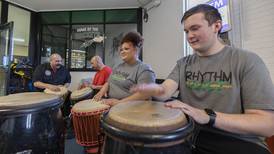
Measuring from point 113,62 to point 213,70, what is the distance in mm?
4608

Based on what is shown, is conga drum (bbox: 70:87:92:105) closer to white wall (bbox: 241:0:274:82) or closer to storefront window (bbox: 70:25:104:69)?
white wall (bbox: 241:0:274:82)

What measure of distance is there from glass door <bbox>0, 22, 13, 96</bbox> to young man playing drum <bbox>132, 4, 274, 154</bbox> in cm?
411

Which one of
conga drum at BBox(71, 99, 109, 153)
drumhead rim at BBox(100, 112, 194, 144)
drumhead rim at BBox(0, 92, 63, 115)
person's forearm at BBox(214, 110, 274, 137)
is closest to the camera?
drumhead rim at BBox(100, 112, 194, 144)

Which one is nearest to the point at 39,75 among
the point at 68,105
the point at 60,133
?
the point at 68,105

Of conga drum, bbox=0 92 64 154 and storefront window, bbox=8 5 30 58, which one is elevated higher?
storefront window, bbox=8 5 30 58

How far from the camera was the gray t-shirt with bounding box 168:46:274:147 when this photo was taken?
0.82 metres

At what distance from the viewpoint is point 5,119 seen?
3.03 feet

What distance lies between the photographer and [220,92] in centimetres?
94

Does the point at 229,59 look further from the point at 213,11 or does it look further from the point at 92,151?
the point at 92,151

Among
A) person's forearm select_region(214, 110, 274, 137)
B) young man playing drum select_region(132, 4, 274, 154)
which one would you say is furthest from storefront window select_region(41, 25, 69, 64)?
person's forearm select_region(214, 110, 274, 137)

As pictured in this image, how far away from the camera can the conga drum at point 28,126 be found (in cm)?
93

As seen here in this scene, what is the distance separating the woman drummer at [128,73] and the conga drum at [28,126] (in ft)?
1.91

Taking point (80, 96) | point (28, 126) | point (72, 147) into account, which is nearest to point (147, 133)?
point (28, 126)

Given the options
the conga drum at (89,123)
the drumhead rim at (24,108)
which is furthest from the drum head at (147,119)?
the conga drum at (89,123)
